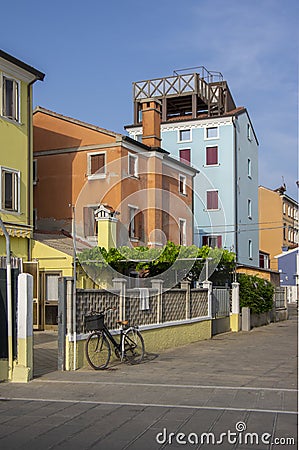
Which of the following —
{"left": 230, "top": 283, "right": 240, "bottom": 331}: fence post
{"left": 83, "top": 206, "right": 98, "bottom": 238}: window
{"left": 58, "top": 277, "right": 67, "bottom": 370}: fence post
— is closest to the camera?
{"left": 58, "top": 277, "right": 67, "bottom": 370}: fence post

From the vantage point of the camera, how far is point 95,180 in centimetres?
2748

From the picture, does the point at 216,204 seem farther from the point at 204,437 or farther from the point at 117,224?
the point at 204,437

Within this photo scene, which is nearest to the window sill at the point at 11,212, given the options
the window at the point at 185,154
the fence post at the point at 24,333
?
the fence post at the point at 24,333

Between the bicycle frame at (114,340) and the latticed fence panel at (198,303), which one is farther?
the latticed fence panel at (198,303)

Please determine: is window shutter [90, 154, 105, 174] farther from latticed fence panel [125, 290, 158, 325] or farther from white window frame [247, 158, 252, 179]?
white window frame [247, 158, 252, 179]

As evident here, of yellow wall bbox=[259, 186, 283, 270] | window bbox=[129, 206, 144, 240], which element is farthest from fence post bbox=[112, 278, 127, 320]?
yellow wall bbox=[259, 186, 283, 270]

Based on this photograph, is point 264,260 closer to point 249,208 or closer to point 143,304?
point 249,208

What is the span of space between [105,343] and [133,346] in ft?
3.10

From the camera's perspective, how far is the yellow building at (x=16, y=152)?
20703 millimetres

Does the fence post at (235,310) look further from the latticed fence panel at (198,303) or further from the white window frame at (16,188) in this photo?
the white window frame at (16,188)

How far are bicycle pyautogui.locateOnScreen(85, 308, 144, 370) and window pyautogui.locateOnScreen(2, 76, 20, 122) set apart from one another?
10.3m

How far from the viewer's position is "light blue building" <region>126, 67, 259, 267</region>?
41.8 meters

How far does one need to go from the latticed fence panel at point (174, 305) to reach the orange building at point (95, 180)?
7847 millimetres

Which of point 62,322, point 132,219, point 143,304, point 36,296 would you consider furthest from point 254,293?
point 62,322
